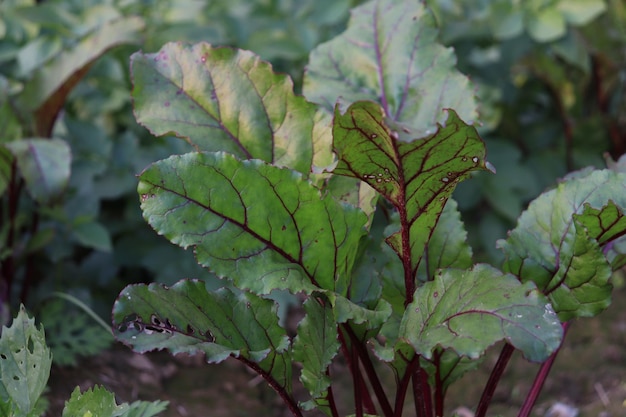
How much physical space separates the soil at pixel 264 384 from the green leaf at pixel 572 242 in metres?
0.70

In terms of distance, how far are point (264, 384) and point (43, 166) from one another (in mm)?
857

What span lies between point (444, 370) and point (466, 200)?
4.35ft

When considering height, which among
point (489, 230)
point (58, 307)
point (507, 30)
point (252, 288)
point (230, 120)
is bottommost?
point (489, 230)

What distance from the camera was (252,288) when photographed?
42.4 inches

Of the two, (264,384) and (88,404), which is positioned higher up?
(88,404)

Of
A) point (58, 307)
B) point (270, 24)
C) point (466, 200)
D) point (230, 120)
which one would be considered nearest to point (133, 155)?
point (58, 307)

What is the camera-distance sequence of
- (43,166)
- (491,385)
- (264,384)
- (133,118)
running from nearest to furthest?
1. (491,385)
2. (43,166)
3. (264,384)
4. (133,118)

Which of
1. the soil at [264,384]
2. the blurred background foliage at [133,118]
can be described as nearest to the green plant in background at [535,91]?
the blurred background foliage at [133,118]

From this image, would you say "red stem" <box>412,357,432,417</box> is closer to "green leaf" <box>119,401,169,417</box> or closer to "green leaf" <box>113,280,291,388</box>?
"green leaf" <box>113,280,291,388</box>

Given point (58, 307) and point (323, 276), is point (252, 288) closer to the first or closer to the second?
point (323, 276)

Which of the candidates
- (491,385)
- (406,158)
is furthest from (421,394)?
(406,158)

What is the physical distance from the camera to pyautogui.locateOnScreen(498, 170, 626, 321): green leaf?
1091 millimetres

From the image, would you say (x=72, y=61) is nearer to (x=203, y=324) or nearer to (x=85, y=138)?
(x=85, y=138)

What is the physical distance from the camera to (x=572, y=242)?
45.3 inches
